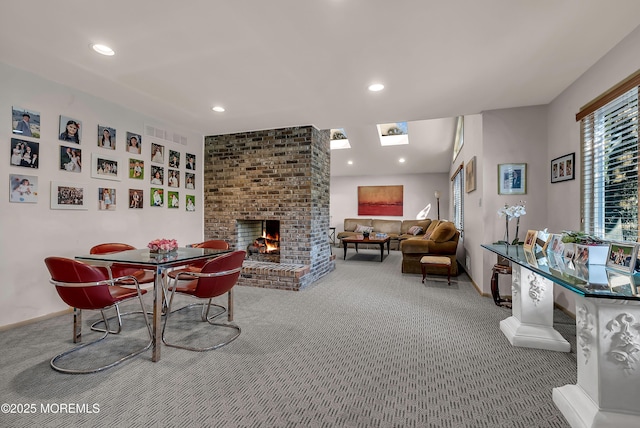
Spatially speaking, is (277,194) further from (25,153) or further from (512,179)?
(512,179)

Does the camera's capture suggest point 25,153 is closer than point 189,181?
Yes

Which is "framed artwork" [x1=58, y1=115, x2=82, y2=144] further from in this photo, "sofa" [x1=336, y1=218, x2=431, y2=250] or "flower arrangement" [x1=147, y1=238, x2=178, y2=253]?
"sofa" [x1=336, y1=218, x2=431, y2=250]

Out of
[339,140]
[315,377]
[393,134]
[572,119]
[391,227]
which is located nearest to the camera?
[315,377]

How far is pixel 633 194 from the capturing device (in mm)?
2246

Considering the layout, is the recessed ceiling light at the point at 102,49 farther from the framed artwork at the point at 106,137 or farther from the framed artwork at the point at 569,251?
the framed artwork at the point at 569,251

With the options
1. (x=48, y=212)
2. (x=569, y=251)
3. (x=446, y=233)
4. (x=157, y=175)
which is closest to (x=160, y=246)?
(x=48, y=212)

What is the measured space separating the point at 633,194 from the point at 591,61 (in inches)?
50.9

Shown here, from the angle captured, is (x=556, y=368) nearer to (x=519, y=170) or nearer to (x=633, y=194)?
(x=633, y=194)

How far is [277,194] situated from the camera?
15.8 ft

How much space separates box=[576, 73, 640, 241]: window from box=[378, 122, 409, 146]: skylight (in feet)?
16.2

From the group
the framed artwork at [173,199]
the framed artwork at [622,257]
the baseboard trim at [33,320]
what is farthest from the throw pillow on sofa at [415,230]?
the baseboard trim at [33,320]

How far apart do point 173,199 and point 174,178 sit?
1.11ft

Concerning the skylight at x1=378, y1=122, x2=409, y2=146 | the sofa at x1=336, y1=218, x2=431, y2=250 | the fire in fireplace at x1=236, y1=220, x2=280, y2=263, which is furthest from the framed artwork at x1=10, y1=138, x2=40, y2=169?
the sofa at x1=336, y1=218, x2=431, y2=250

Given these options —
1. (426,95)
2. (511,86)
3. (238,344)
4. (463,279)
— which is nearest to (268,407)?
(238,344)
